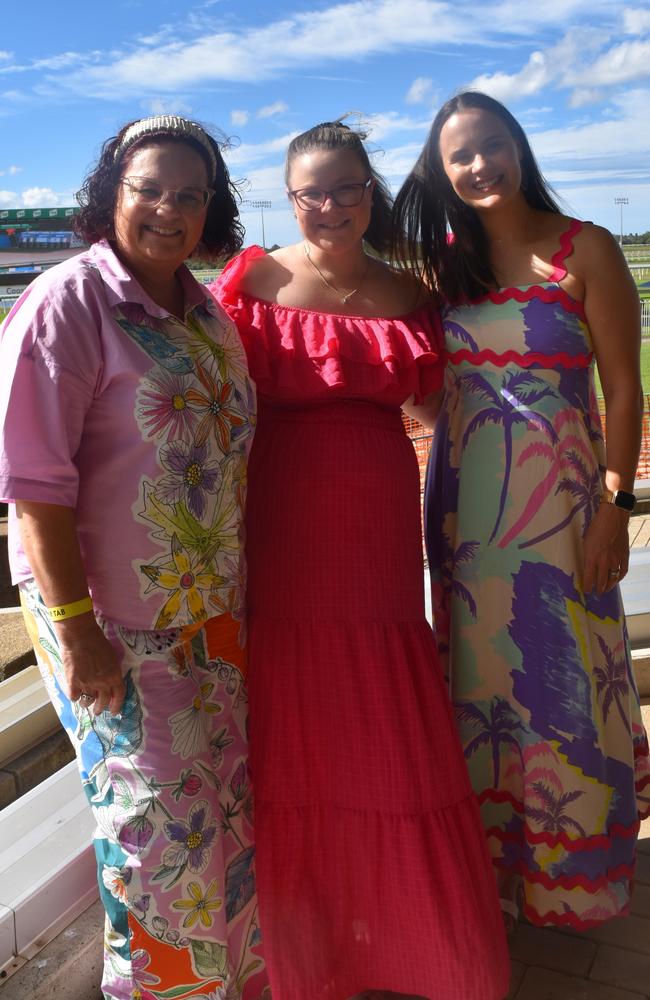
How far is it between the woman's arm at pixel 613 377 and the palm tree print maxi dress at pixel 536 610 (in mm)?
33

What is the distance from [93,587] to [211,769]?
1.29 feet

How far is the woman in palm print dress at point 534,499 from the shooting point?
6.18ft

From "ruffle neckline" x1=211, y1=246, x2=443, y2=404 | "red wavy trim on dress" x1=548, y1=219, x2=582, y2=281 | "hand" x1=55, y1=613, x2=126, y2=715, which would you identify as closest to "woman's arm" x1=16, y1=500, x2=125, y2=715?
"hand" x1=55, y1=613, x2=126, y2=715

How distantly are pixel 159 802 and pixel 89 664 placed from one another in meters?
0.27

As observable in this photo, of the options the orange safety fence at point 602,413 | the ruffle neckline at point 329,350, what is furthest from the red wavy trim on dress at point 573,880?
the orange safety fence at point 602,413

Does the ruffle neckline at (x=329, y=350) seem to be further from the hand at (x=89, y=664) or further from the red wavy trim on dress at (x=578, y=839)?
the red wavy trim on dress at (x=578, y=839)

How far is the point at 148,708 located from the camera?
153 centimetres

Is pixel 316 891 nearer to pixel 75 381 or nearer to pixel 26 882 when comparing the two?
pixel 26 882

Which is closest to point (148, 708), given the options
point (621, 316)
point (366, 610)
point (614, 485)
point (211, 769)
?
point (211, 769)

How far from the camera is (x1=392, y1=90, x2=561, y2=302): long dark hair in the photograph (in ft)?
6.33

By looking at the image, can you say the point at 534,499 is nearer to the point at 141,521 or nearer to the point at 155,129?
the point at 141,521

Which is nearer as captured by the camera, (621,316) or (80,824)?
(621,316)

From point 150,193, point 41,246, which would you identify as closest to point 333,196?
point 150,193

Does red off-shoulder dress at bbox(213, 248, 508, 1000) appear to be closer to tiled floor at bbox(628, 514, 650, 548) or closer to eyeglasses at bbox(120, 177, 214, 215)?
eyeglasses at bbox(120, 177, 214, 215)
